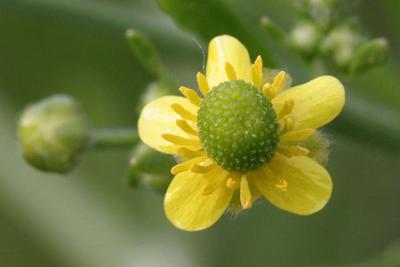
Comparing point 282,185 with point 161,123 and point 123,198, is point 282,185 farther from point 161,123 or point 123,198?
point 123,198

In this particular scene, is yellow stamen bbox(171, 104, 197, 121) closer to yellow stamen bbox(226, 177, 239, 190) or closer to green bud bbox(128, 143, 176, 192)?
yellow stamen bbox(226, 177, 239, 190)

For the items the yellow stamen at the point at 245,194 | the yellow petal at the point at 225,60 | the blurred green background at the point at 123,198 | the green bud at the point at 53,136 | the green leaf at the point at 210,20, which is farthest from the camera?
the blurred green background at the point at 123,198

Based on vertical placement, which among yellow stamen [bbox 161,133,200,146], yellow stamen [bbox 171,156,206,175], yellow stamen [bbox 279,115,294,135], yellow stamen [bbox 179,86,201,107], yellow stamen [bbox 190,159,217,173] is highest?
yellow stamen [bbox 179,86,201,107]

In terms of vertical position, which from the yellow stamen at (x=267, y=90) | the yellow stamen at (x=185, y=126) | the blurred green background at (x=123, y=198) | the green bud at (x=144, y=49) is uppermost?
the yellow stamen at (x=267, y=90)

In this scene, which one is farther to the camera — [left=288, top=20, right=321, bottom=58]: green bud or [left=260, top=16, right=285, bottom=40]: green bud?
[left=288, top=20, right=321, bottom=58]: green bud

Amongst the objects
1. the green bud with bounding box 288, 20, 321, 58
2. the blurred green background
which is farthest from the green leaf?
the blurred green background

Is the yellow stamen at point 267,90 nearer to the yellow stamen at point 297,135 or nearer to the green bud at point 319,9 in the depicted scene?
the yellow stamen at point 297,135

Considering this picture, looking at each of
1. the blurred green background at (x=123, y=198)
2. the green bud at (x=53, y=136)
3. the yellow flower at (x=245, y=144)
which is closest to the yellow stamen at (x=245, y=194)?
the yellow flower at (x=245, y=144)
